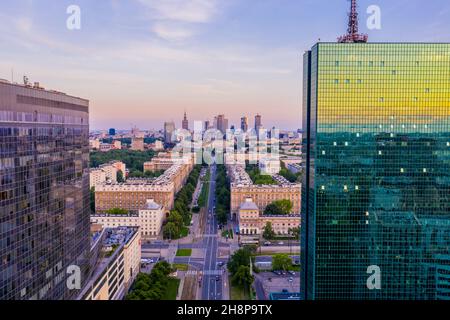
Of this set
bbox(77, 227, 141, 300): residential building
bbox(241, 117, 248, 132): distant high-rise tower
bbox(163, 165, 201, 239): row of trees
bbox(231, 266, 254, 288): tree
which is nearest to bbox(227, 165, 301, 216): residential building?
bbox(163, 165, 201, 239): row of trees

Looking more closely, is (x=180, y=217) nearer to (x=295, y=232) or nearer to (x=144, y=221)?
(x=144, y=221)

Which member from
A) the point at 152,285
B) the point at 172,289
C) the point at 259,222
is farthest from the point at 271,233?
the point at 152,285

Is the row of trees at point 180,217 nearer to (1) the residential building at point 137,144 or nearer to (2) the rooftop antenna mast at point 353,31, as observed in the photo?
(2) the rooftop antenna mast at point 353,31

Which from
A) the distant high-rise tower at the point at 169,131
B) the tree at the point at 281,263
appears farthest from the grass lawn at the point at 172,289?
the distant high-rise tower at the point at 169,131

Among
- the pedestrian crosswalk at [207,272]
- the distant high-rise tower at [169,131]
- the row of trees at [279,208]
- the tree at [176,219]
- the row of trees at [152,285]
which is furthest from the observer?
the distant high-rise tower at [169,131]

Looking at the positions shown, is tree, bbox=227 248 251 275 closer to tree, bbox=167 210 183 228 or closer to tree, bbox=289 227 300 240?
tree, bbox=289 227 300 240
